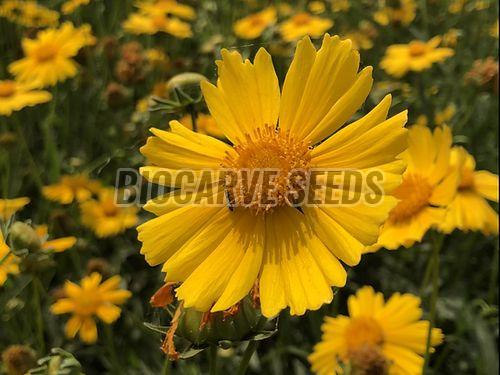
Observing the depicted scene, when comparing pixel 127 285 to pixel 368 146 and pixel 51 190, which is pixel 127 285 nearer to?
pixel 51 190

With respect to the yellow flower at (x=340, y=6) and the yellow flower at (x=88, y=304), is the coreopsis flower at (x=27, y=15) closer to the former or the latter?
the yellow flower at (x=340, y=6)

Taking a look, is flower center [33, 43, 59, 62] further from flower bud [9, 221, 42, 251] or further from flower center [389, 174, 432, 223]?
flower center [389, 174, 432, 223]

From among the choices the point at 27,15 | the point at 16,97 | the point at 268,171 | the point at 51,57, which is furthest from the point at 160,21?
the point at 268,171

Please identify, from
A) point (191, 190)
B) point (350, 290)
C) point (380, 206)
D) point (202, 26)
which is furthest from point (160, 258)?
point (202, 26)

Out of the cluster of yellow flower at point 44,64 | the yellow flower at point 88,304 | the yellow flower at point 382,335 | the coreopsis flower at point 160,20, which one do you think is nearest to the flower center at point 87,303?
the yellow flower at point 88,304

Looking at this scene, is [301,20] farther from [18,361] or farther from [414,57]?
[18,361]
